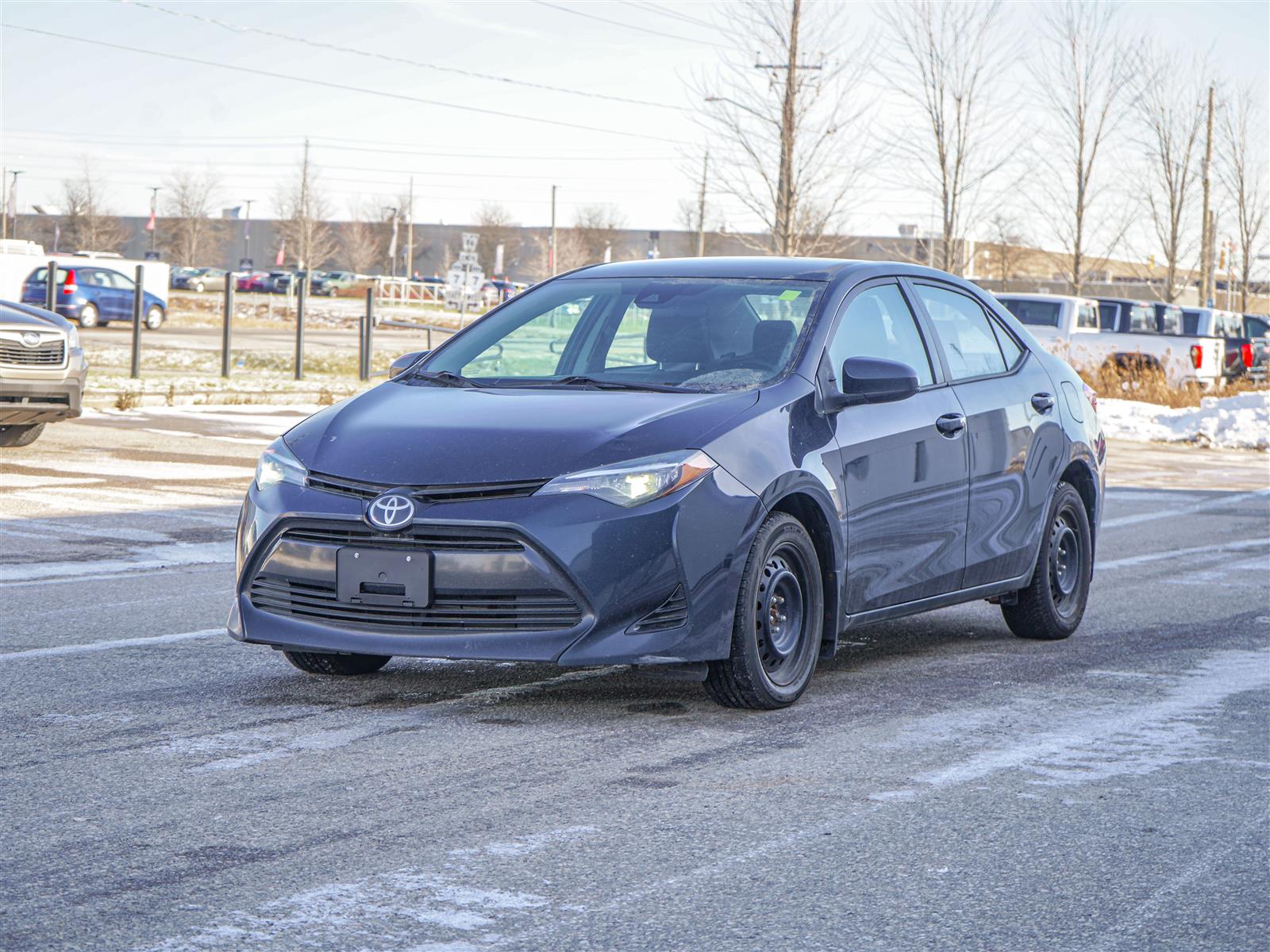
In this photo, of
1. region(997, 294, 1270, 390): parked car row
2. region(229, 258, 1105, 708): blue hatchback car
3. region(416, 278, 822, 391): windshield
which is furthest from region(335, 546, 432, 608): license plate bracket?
region(997, 294, 1270, 390): parked car row

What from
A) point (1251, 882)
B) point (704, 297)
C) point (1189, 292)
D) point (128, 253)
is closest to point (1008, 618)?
point (704, 297)

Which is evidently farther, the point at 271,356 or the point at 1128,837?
the point at 271,356

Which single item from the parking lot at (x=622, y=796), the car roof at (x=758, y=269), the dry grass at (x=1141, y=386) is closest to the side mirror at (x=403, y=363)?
the car roof at (x=758, y=269)

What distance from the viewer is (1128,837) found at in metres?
4.34

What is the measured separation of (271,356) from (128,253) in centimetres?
11516

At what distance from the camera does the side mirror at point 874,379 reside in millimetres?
6012

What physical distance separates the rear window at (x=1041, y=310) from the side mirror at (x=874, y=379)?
25021 millimetres

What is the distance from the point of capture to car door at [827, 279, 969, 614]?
19.9 feet

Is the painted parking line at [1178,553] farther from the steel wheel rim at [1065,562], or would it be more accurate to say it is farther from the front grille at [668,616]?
the front grille at [668,616]

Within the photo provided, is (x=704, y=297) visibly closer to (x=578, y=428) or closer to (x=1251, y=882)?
(x=578, y=428)

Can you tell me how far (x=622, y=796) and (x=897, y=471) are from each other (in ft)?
7.11

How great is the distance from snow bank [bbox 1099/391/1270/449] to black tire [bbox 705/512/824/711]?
1947cm

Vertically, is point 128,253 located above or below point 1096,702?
above

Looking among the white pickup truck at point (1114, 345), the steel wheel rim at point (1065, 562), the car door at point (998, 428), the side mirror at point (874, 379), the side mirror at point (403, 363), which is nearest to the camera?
the side mirror at point (874, 379)
